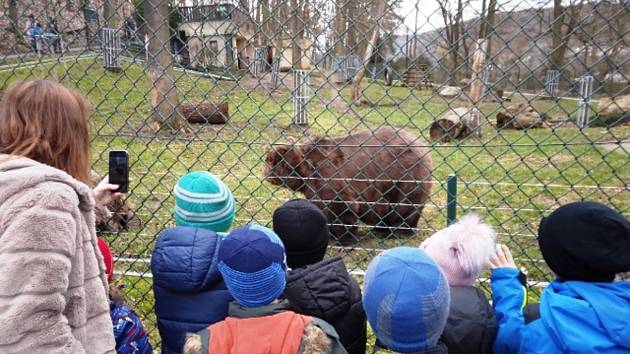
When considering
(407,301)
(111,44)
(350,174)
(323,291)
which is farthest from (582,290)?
(350,174)

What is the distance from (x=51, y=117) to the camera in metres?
1.81

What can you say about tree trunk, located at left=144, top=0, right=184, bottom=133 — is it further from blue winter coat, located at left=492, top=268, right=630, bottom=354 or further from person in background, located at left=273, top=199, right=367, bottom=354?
blue winter coat, located at left=492, top=268, right=630, bottom=354

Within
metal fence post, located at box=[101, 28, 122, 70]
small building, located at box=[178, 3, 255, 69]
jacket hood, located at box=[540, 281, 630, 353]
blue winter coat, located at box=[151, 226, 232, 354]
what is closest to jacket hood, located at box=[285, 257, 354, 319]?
blue winter coat, located at box=[151, 226, 232, 354]

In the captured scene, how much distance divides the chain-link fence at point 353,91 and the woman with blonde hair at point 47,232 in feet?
3.71

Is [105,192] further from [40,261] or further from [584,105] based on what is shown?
[584,105]

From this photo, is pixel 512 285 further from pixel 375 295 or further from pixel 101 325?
pixel 101 325

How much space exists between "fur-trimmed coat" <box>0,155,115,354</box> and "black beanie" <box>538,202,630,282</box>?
1608 millimetres

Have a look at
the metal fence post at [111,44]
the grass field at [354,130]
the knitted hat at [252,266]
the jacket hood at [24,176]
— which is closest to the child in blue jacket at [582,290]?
the grass field at [354,130]

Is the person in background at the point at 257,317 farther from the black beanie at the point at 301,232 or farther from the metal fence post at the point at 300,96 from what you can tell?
the metal fence post at the point at 300,96

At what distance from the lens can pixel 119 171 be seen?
2576 mm

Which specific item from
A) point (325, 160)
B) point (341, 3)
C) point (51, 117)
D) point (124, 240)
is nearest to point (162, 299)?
point (51, 117)

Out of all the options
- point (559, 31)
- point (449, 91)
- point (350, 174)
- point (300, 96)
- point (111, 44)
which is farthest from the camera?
point (449, 91)

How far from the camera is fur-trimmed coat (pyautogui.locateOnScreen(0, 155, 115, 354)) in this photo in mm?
1533

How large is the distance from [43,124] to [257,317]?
0.99m
